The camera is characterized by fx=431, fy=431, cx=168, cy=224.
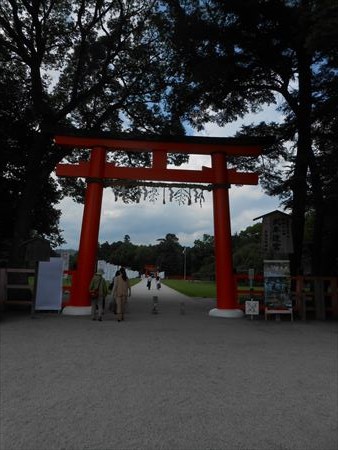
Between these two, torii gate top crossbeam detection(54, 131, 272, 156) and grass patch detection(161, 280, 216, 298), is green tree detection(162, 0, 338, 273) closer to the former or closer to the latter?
torii gate top crossbeam detection(54, 131, 272, 156)

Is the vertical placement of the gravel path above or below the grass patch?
below

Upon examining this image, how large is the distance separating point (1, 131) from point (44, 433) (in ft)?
55.5

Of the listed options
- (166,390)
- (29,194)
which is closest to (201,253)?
(29,194)

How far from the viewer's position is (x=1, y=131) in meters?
18.8

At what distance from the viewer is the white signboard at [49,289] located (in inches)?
583

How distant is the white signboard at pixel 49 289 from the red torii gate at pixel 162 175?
28.1 inches

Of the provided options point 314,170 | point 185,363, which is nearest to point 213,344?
point 185,363

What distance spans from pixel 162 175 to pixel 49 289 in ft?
18.3

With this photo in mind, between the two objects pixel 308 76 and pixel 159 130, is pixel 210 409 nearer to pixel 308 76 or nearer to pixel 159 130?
pixel 308 76

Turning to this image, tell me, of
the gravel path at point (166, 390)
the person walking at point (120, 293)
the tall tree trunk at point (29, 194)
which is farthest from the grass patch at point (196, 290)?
the gravel path at point (166, 390)

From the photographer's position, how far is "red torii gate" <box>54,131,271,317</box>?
1454 centimetres

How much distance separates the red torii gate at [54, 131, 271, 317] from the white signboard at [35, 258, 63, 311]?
71cm

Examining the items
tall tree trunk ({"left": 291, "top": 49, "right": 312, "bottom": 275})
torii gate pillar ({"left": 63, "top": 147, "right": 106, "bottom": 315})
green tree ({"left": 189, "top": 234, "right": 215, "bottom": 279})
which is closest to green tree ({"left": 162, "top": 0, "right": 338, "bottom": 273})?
tall tree trunk ({"left": 291, "top": 49, "right": 312, "bottom": 275})

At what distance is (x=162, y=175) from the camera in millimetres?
15172
